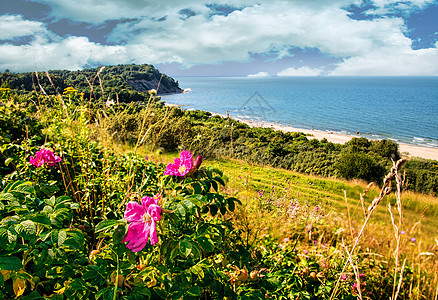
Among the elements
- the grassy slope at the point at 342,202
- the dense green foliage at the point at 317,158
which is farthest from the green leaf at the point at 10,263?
the dense green foliage at the point at 317,158

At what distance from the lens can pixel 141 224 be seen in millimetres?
737

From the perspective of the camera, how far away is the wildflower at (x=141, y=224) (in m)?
0.71

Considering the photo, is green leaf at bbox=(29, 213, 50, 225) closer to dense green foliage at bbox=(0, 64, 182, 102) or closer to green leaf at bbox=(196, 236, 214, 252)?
green leaf at bbox=(196, 236, 214, 252)

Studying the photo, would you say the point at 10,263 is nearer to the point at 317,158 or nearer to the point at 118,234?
the point at 118,234

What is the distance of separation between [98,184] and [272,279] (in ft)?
4.56

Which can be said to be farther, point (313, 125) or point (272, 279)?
point (313, 125)

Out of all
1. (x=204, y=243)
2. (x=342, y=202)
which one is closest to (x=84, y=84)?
(x=204, y=243)

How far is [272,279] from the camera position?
99cm

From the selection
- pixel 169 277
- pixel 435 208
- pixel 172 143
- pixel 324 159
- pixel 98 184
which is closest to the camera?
pixel 169 277

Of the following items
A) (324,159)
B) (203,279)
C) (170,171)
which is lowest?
(324,159)

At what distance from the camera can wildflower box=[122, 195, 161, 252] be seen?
2.33ft

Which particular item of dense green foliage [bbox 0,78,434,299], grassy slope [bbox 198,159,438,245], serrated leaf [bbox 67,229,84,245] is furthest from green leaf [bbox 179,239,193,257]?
grassy slope [bbox 198,159,438,245]

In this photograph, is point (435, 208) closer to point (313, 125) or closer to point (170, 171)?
point (170, 171)

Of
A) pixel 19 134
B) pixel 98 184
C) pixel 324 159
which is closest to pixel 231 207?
pixel 98 184
